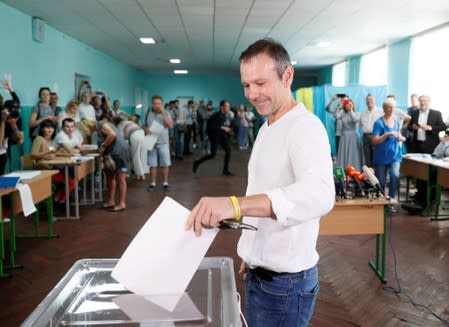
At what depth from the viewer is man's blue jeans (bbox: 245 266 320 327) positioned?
1.19m

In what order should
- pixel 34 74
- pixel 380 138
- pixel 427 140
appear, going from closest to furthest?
pixel 380 138 < pixel 427 140 < pixel 34 74

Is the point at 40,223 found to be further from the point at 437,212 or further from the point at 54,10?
the point at 437,212

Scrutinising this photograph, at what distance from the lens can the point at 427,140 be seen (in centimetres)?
678

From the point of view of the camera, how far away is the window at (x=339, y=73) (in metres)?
14.3

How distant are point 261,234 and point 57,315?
21.4 inches

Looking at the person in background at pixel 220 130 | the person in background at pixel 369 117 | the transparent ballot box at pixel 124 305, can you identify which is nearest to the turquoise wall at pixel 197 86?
the person in background at pixel 220 130

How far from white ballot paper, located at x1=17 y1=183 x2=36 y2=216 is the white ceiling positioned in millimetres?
3744

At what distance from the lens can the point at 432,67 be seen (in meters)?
8.90

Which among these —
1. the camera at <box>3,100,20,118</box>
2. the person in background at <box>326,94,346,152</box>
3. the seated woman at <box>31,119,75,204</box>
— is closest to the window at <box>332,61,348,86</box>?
the person in background at <box>326,94,346,152</box>

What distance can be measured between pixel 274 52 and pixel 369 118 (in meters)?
6.42

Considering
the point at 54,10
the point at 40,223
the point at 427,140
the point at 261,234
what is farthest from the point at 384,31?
the point at 261,234

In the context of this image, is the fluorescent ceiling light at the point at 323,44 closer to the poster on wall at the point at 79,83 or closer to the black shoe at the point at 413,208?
the poster on wall at the point at 79,83

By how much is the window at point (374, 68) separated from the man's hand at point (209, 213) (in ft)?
36.6

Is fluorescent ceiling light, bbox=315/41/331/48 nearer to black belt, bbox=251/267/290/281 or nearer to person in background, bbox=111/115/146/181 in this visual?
person in background, bbox=111/115/146/181
